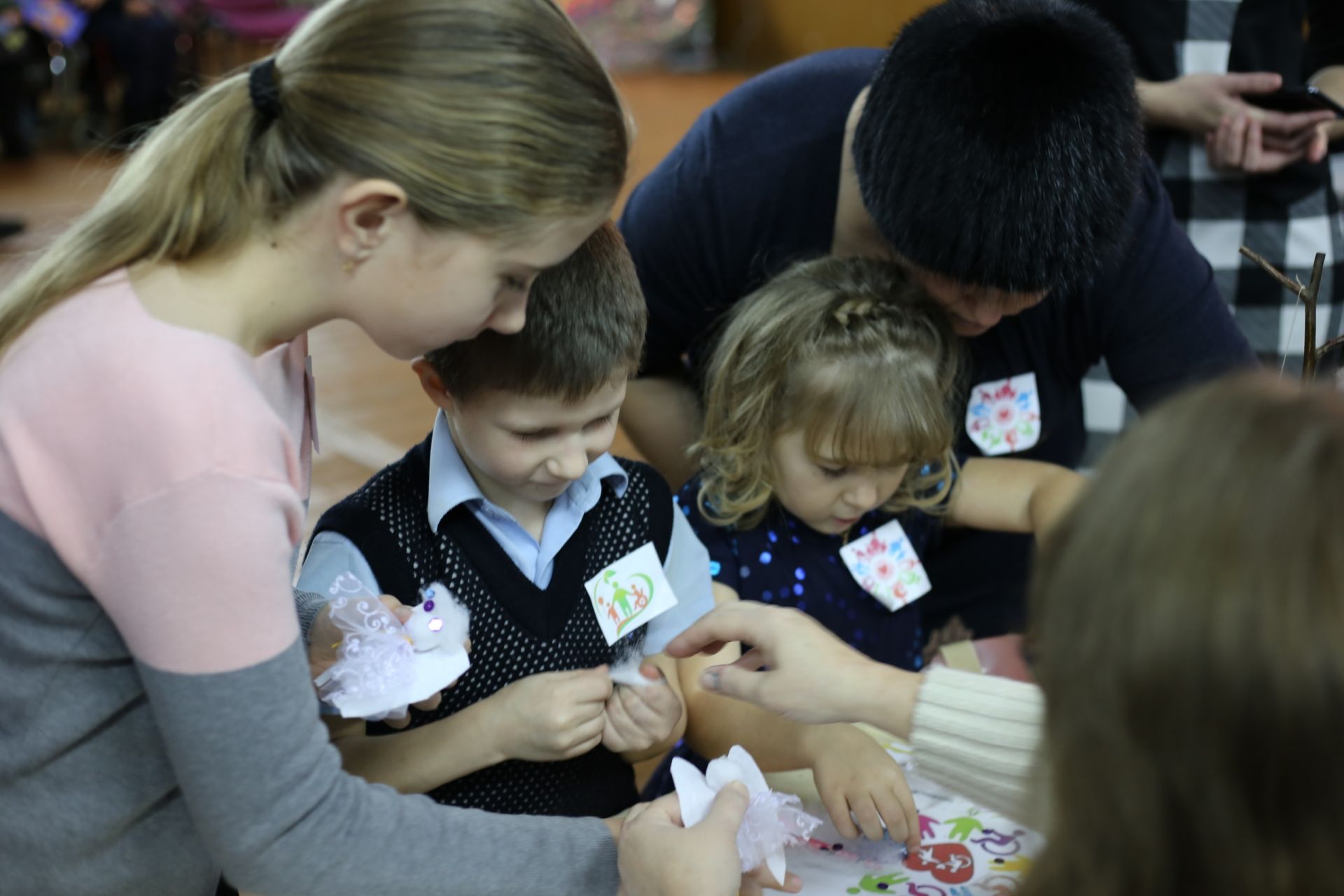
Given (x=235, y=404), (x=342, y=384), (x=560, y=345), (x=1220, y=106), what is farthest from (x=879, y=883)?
(x=342, y=384)

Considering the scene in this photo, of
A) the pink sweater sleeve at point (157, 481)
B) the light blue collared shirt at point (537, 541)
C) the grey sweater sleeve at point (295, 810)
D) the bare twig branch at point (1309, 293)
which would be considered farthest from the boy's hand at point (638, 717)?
the bare twig branch at point (1309, 293)

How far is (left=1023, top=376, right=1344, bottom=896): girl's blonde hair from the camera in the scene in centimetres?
59

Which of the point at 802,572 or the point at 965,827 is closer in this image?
the point at 965,827

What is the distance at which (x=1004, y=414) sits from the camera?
182cm

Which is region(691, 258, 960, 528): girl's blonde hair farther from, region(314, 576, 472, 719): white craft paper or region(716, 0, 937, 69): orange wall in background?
region(716, 0, 937, 69): orange wall in background

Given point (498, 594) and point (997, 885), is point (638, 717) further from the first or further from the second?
point (997, 885)

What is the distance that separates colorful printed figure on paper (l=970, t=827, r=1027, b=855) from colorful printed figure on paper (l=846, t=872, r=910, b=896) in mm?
109

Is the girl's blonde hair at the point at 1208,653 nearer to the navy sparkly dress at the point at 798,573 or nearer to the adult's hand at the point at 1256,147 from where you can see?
the navy sparkly dress at the point at 798,573

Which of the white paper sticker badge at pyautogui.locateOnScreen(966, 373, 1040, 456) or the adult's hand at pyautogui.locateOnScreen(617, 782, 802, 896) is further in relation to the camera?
the white paper sticker badge at pyautogui.locateOnScreen(966, 373, 1040, 456)

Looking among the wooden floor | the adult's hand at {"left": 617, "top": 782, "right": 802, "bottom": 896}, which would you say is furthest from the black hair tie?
the adult's hand at {"left": 617, "top": 782, "right": 802, "bottom": 896}

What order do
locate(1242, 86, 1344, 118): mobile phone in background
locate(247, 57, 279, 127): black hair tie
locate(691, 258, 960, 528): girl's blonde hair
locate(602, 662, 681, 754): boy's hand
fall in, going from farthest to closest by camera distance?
locate(1242, 86, 1344, 118): mobile phone in background
locate(691, 258, 960, 528): girl's blonde hair
locate(602, 662, 681, 754): boy's hand
locate(247, 57, 279, 127): black hair tie

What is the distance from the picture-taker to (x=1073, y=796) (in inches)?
26.3

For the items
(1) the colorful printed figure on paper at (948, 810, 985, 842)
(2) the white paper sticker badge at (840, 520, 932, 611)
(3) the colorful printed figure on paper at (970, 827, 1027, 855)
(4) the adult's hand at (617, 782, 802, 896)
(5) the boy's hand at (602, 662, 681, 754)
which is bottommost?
(1) the colorful printed figure on paper at (948, 810, 985, 842)

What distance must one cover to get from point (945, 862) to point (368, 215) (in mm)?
831
